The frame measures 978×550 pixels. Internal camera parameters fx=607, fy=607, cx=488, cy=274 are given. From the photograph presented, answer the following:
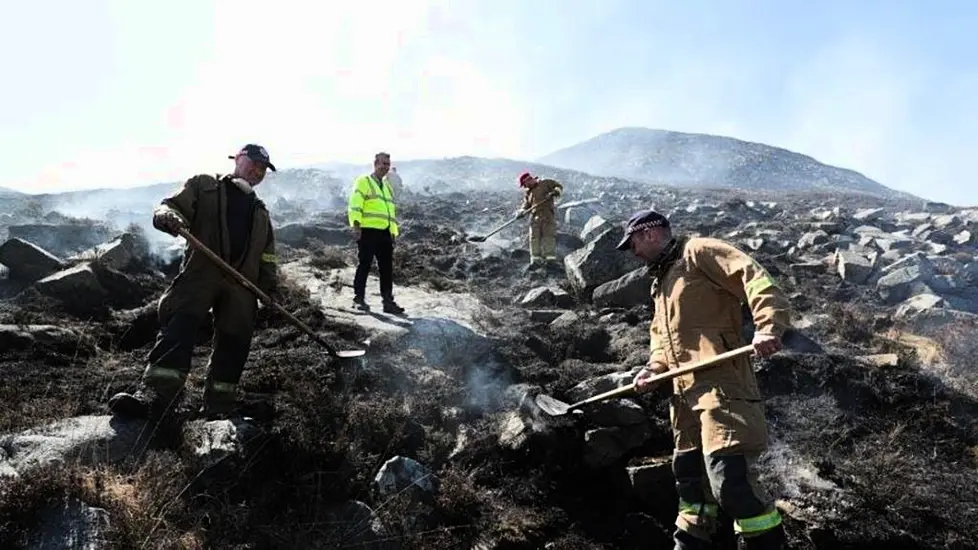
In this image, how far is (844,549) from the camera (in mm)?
3818

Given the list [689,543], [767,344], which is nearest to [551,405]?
[689,543]

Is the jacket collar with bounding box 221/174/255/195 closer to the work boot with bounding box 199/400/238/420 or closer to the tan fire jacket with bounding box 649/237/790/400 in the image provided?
the work boot with bounding box 199/400/238/420

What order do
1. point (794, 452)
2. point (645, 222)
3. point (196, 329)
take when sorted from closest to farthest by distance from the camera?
point (645, 222)
point (196, 329)
point (794, 452)

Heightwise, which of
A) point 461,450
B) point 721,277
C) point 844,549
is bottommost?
point 844,549

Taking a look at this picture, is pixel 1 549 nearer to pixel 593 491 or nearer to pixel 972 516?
pixel 593 491

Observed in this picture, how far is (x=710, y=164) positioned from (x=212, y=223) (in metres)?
44.1

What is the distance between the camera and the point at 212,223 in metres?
4.14

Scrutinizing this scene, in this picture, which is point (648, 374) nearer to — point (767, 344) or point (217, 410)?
point (767, 344)

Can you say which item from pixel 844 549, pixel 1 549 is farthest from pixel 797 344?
pixel 1 549

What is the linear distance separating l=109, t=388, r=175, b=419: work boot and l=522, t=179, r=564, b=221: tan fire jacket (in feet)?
23.6

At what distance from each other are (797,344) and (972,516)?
2266 millimetres

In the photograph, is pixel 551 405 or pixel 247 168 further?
pixel 551 405

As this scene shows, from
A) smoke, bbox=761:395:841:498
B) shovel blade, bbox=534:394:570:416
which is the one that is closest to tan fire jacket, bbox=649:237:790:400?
shovel blade, bbox=534:394:570:416

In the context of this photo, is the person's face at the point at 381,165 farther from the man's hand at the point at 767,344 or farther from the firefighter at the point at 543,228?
the man's hand at the point at 767,344
